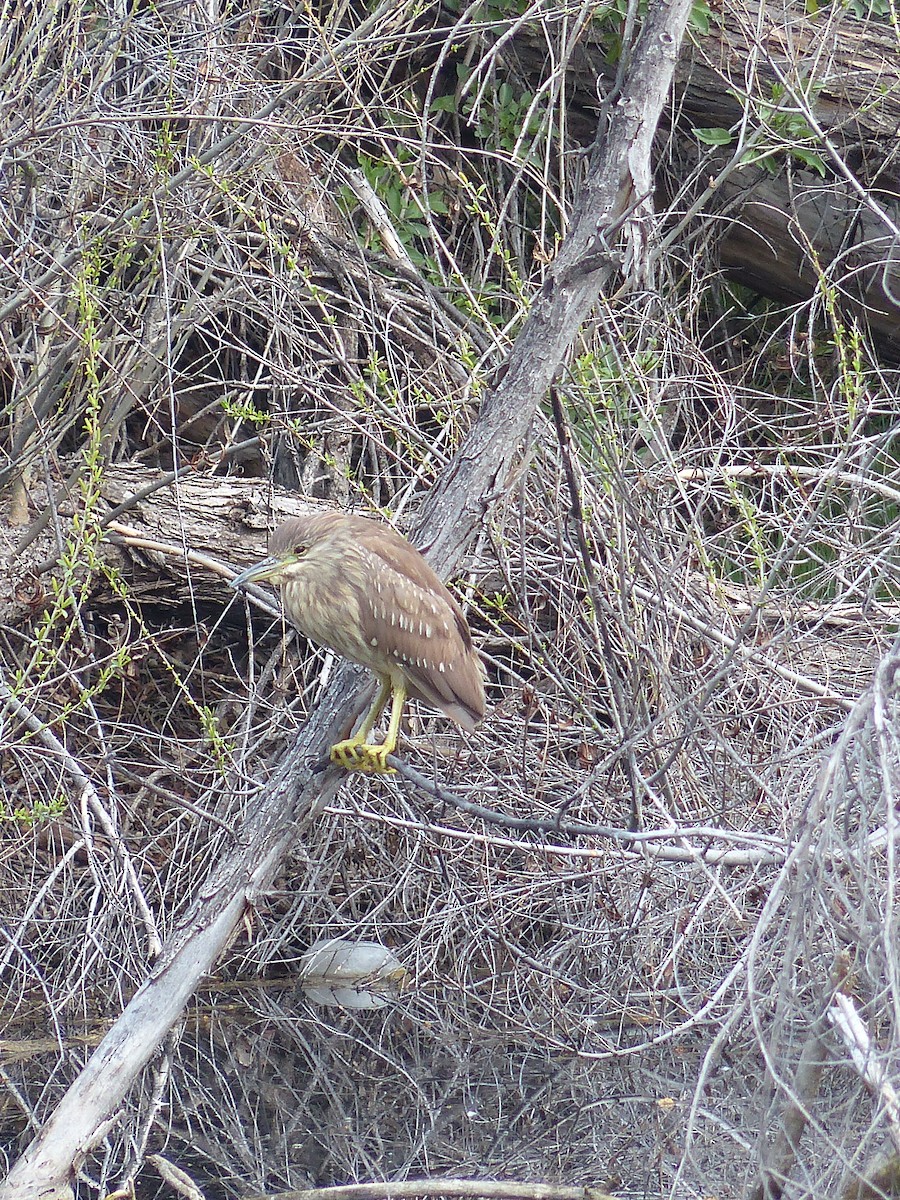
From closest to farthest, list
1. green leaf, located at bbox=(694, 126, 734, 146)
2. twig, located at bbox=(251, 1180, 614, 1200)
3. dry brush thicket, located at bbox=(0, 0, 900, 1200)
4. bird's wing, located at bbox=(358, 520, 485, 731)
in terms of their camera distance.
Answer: twig, located at bbox=(251, 1180, 614, 1200)
bird's wing, located at bbox=(358, 520, 485, 731)
dry brush thicket, located at bbox=(0, 0, 900, 1200)
green leaf, located at bbox=(694, 126, 734, 146)

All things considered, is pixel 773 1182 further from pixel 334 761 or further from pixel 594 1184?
pixel 334 761

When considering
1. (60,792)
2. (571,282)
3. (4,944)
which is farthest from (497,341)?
(4,944)

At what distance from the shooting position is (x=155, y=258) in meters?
4.42

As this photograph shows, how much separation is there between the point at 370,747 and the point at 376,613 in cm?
34

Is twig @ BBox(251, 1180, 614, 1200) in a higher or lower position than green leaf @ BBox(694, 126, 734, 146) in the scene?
lower

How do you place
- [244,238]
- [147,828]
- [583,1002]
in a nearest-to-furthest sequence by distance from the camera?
[583,1002] < [147,828] < [244,238]

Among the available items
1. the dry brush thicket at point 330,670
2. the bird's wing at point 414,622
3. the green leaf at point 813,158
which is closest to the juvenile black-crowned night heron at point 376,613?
the bird's wing at point 414,622

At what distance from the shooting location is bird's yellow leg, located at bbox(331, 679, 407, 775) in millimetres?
3252

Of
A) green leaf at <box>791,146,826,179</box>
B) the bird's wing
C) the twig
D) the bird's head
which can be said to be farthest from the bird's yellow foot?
green leaf at <box>791,146,826,179</box>

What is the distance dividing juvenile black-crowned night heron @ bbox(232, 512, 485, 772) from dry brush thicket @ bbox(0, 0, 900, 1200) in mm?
267

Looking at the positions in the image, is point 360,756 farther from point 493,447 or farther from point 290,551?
point 493,447

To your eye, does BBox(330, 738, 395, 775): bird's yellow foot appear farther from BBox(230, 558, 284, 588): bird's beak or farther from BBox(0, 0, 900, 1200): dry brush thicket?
BBox(230, 558, 284, 588): bird's beak

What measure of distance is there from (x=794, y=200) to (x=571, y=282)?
2.78 meters

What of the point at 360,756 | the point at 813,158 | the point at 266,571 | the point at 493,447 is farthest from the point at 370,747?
the point at 813,158
